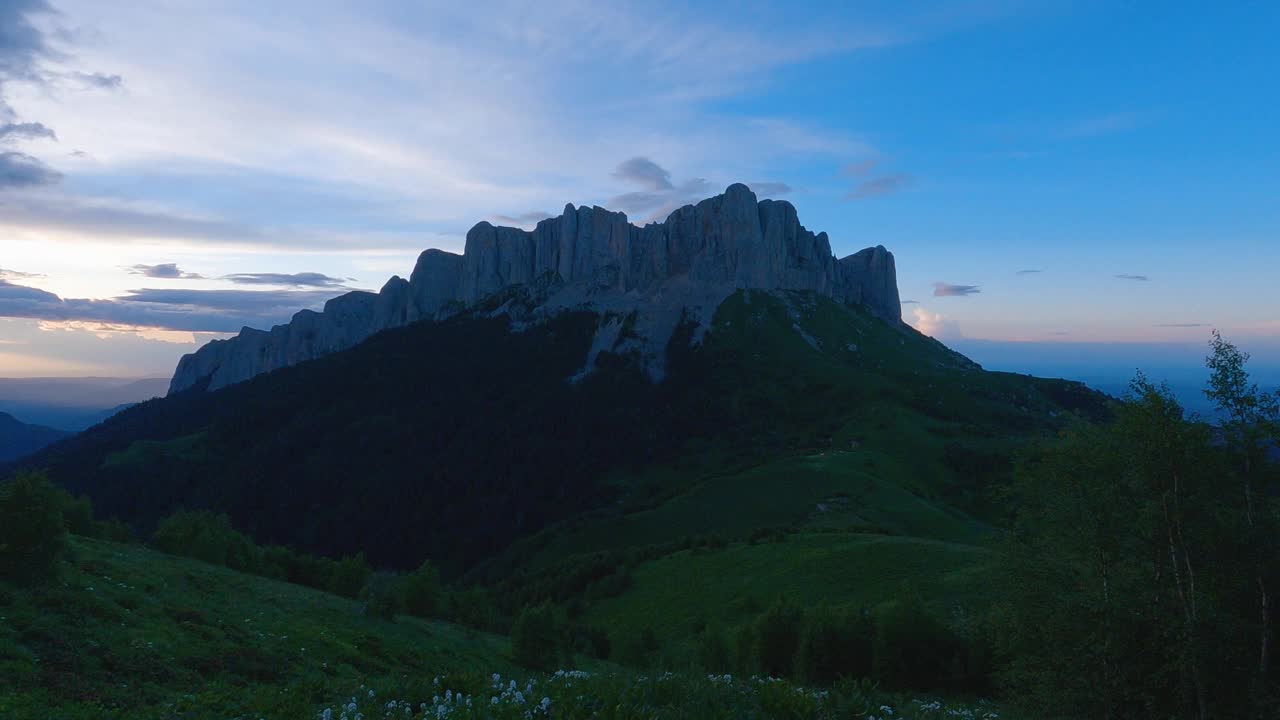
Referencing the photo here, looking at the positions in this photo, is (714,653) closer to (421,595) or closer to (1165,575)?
(1165,575)

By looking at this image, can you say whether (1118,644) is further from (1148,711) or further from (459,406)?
(459,406)

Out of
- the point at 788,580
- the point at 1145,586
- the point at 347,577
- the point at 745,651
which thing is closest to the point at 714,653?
the point at 745,651

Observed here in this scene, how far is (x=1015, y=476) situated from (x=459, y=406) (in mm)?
176064

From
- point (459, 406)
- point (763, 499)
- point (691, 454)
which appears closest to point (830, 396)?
point (691, 454)

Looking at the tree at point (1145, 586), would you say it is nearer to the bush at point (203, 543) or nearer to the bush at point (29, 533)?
the bush at point (29, 533)

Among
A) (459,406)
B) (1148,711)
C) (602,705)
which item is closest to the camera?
(602,705)

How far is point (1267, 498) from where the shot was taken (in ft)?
58.0

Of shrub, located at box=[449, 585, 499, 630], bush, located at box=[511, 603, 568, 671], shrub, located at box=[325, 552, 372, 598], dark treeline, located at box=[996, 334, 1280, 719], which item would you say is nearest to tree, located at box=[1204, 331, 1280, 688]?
dark treeline, located at box=[996, 334, 1280, 719]

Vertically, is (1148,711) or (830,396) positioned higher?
(830,396)

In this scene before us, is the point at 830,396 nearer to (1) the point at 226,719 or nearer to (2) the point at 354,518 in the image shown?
(2) the point at 354,518

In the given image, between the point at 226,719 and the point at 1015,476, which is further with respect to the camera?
the point at 1015,476

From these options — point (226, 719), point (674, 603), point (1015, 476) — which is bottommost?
point (674, 603)

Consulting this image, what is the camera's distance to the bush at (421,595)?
156 feet

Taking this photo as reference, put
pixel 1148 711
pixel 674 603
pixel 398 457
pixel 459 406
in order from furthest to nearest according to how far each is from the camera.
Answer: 1. pixel 459 406
2. pixel 398 457
3. pixel 674 603
4. pixel 1148 711
